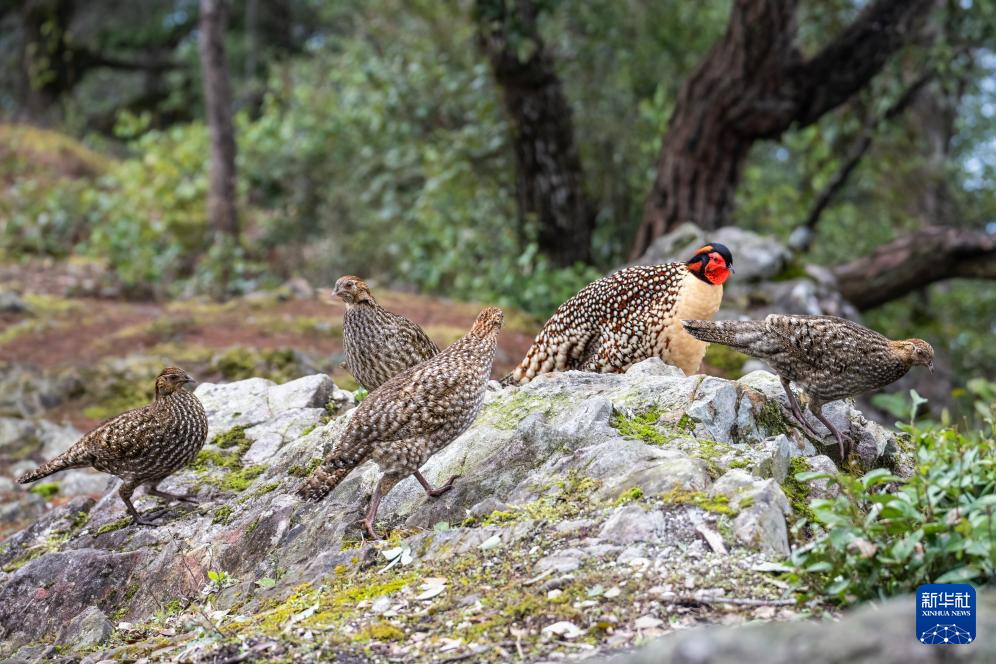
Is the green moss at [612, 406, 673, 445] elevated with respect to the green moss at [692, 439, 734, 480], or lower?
elevated

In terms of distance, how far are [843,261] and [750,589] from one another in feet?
44.6

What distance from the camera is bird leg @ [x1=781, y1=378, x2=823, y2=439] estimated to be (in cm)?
641

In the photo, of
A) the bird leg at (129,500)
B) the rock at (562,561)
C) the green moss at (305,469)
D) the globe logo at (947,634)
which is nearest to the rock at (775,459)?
the rock at (562,561)

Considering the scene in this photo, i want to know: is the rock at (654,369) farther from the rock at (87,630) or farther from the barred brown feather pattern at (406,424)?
the rock at (87,630)

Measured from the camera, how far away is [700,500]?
5.05 meters

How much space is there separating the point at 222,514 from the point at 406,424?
164 cm

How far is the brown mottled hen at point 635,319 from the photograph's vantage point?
24.7 ft

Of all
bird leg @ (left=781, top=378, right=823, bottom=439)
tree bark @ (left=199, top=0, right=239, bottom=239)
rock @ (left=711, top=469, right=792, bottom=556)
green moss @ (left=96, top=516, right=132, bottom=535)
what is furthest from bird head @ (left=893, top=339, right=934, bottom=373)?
tree bark @ (left=199, top=0, right=239, bottom=239)

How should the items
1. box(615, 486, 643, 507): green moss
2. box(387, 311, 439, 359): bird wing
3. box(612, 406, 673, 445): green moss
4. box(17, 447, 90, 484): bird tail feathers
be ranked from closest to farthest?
box(615, 486, 643, 507): green moss < box(612, 406, 673, 445): green moss < box(17, 447, 90, 484): bird tail feathers < box(387, 311, 439, 359): bird wing

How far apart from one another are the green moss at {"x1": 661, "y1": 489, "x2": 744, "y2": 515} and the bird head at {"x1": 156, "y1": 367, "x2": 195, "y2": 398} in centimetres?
361

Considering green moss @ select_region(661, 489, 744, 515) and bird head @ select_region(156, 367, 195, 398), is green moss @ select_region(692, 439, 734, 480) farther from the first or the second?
bird head @ select_region(156, 367, 195, 398)

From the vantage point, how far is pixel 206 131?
68.9 ft

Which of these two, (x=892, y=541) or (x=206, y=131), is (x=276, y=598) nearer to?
(x=892, y=541)

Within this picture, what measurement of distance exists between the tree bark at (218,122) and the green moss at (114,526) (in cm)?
1052
